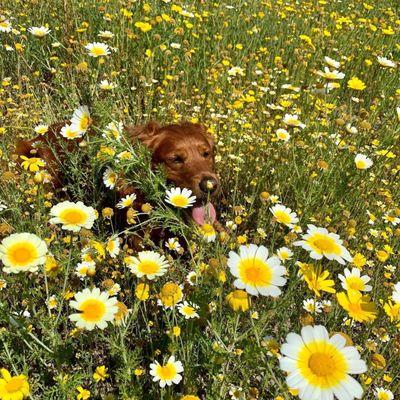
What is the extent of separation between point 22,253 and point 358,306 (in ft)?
3.70

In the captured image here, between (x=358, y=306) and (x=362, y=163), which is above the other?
(x=362, y=163)

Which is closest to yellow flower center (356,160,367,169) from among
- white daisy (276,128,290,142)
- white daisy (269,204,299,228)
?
white daisy (276,128,290,142)

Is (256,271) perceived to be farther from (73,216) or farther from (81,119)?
(81,119)

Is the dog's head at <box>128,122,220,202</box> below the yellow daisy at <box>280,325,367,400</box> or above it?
above

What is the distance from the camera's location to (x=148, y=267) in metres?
1.70

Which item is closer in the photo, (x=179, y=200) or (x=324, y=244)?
(x=324, y=244)

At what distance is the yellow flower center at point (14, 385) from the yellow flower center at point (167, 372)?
0.52 meters

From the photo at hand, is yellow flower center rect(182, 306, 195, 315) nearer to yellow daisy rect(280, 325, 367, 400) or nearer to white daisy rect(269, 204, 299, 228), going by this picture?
white daisy rect(269, 204, 299, 228)

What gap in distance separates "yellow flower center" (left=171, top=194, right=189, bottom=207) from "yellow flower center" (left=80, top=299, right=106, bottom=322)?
655mm

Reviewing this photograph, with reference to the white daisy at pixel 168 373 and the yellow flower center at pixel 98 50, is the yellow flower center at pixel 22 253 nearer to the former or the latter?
the white daisy at pixel 168 373

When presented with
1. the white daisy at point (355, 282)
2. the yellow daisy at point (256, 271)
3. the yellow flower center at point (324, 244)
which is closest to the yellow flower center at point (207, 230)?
the yellow daisy at point (256, 271)

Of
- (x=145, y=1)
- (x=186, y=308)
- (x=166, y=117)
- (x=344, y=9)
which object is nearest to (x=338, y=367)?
(x=186, y=308)

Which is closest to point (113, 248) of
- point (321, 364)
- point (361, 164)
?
point (321, 364)

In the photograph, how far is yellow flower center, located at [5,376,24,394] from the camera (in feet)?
4.53
